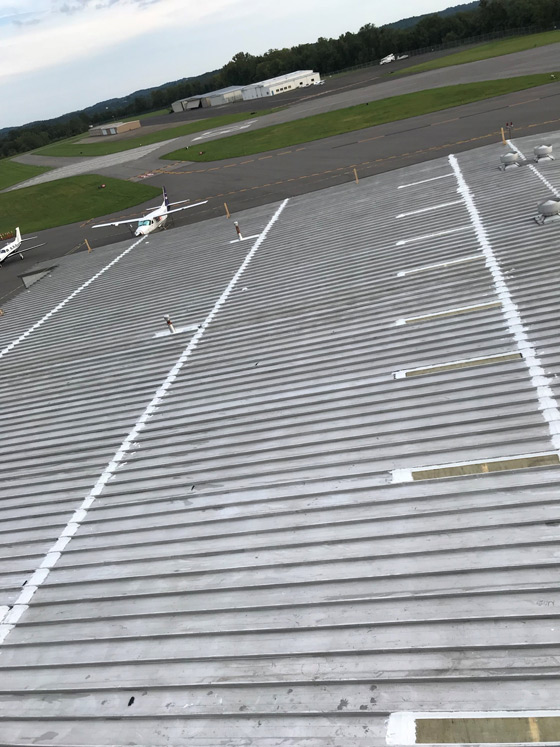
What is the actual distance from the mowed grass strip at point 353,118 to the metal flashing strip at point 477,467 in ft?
232

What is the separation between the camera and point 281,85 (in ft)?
494

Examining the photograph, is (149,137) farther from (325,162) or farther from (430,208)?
(430,208)

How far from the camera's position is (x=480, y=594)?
8.26 metres

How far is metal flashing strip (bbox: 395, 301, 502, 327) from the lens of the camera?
51.2ft

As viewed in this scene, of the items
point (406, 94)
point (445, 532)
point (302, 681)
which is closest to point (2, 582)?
point (302, 681)

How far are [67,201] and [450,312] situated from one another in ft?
252

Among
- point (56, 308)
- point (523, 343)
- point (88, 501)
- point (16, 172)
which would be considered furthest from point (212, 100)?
point (88, 501)

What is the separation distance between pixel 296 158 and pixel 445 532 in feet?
208

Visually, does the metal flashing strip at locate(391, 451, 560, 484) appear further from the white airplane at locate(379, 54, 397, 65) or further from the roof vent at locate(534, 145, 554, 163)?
the white airplane at locate(379, 54, 397, 65)

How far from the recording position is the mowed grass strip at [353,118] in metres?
71.9

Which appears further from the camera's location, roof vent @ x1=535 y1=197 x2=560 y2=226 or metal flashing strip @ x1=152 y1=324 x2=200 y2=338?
metal flashing strip @ x1=152 y1=324 x2=200 y2=338

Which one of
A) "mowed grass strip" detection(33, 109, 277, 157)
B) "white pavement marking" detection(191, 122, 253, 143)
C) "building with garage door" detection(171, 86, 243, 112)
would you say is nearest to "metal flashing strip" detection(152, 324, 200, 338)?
"white pavement marking" detection(191, 122, 253, 143)

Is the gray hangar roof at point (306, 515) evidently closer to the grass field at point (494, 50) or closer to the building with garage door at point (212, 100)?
the grass field at point (494, 50)

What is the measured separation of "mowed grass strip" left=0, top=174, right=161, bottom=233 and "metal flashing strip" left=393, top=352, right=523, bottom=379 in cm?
6221
